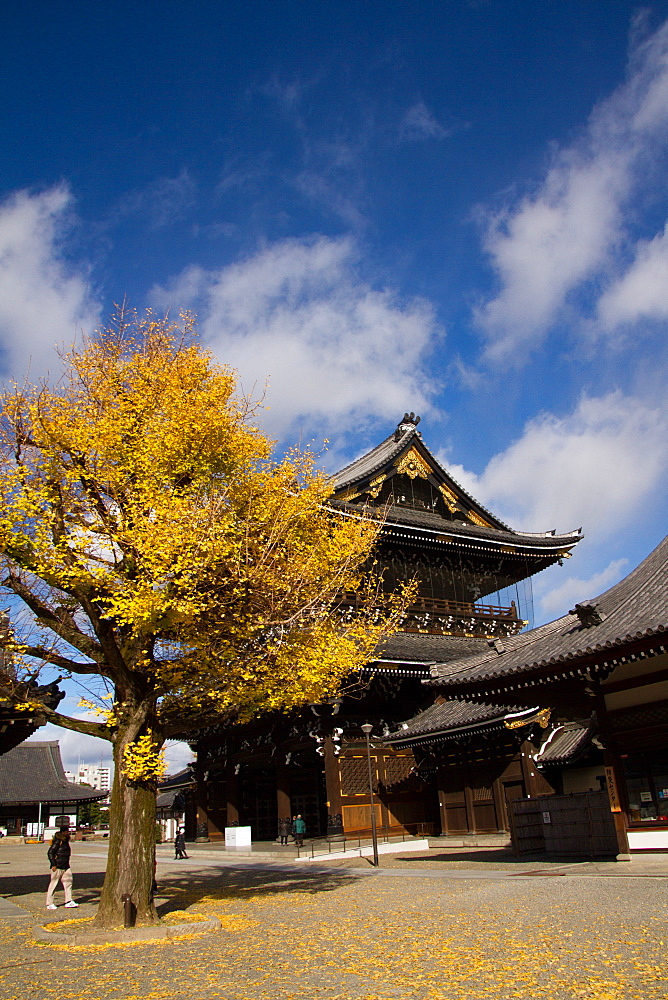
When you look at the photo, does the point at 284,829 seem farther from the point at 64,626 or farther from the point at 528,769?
the point at 64,626

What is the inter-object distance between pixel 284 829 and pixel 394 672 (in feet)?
24.6

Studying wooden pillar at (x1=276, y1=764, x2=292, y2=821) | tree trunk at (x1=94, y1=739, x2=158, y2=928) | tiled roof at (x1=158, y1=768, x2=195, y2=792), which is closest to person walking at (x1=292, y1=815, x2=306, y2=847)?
wooden pillar at (x1=276, y1=764, x2=292, y2=821)

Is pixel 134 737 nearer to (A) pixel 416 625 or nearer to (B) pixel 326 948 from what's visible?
(B) pixel 326 948

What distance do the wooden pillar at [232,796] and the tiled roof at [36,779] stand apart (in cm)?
3050

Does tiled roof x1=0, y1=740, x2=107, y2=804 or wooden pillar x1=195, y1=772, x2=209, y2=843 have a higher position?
tiled roof x1=0, y1=740, x2=107, y2=804

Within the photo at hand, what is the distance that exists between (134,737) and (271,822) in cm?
2531

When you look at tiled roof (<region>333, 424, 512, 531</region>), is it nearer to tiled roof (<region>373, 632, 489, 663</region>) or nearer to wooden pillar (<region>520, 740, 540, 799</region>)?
tiled roof (<region>373, 632, 489, 663</region>)

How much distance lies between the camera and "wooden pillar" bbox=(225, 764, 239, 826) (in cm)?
2941

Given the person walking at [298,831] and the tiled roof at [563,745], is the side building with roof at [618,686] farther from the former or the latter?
the person walking at [298,831]

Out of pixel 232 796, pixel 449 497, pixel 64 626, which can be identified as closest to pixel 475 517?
pixel 449 497

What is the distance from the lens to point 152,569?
412 inches

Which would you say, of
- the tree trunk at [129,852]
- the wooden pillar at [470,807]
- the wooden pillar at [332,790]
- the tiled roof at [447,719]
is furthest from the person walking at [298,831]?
the tree trunk at [129,852]

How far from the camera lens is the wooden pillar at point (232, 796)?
29.4 m

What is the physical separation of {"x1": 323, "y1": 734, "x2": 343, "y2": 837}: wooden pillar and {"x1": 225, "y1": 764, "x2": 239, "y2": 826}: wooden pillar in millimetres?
7325
